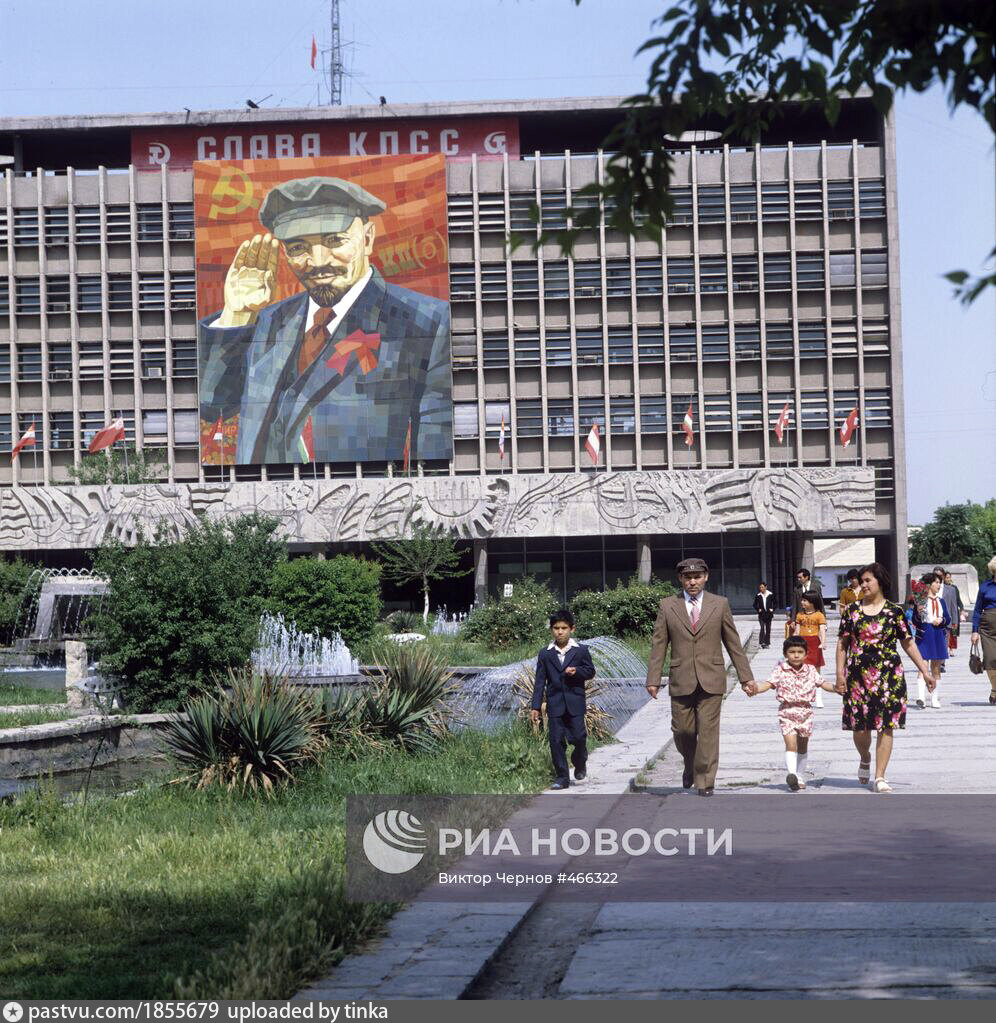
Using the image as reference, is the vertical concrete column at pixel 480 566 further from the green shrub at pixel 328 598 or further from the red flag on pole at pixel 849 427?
the green shrub at pixel 328 598

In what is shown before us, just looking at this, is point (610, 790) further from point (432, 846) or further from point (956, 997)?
point (956, 997)

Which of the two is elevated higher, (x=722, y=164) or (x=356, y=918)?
(x=722, y=164)

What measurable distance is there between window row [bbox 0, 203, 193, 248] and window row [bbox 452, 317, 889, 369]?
15732 millimetres

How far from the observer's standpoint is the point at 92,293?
251 ft

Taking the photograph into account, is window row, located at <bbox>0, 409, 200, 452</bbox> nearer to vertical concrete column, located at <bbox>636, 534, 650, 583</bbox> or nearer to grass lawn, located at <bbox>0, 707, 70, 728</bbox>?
vertical concrete column, located at <bbox>636, 534, 650, 583</bbox>

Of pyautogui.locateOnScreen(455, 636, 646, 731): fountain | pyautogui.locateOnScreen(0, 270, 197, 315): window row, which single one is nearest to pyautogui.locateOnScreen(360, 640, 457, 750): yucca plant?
pyautogui.locateOnScreen(455, 636, 646, 731): fountain

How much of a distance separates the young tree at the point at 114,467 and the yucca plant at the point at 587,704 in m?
55.8

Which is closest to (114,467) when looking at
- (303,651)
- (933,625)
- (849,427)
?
(849,427)

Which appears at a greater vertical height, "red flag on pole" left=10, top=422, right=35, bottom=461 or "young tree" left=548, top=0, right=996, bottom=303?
"red flag on pole" left=10, top=422, right=35, bottom=461

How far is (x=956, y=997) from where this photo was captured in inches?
203

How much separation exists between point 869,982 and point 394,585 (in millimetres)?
64254

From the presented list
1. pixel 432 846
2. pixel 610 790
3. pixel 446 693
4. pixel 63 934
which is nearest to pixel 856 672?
pixel 610 790

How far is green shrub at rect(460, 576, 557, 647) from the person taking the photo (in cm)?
3278

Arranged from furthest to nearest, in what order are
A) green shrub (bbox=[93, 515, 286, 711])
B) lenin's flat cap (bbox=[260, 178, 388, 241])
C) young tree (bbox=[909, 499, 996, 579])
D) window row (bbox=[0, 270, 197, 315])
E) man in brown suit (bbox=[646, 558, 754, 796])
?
young tree (bbox=[909, 499, 996, 579])
window row (bbox=[0, 270, 197, 315])
lenin's flat cap (bbox=[260, 178, 388, 241])
green shrub (bbox=[93, 515, 286, 711])
man in brown suit (bbox=[646, 558, 754, 796])
